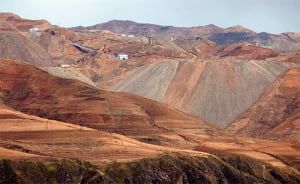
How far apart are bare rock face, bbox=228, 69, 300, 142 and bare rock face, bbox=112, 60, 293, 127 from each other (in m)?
2.11

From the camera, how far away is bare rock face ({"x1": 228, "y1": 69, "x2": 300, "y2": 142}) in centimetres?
11644

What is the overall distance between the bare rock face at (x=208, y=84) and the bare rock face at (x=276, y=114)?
2.11 m

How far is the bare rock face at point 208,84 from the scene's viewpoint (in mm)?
130000

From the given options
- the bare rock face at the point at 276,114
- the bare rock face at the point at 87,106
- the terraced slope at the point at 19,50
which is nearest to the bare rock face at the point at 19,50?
the terraced slope at the point at 19,50

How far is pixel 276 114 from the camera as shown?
12688 centimetres

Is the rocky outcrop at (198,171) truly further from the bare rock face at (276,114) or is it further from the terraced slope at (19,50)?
the terraced slope at (19,50)

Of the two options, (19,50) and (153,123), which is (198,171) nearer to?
(153,123)

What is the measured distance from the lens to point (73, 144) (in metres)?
79.7

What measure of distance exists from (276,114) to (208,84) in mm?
15760

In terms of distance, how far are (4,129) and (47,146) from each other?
997cm

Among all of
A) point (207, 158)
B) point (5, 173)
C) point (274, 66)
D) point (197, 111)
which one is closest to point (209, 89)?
point (197, 111)

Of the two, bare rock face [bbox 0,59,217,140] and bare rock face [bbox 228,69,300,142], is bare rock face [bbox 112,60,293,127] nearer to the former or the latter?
bare rock face [bbox 228,69,300,142]

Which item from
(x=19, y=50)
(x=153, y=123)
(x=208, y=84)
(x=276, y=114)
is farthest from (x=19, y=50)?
(x=153, y=123)

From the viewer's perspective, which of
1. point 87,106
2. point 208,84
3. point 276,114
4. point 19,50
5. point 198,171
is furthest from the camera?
point 19,50
